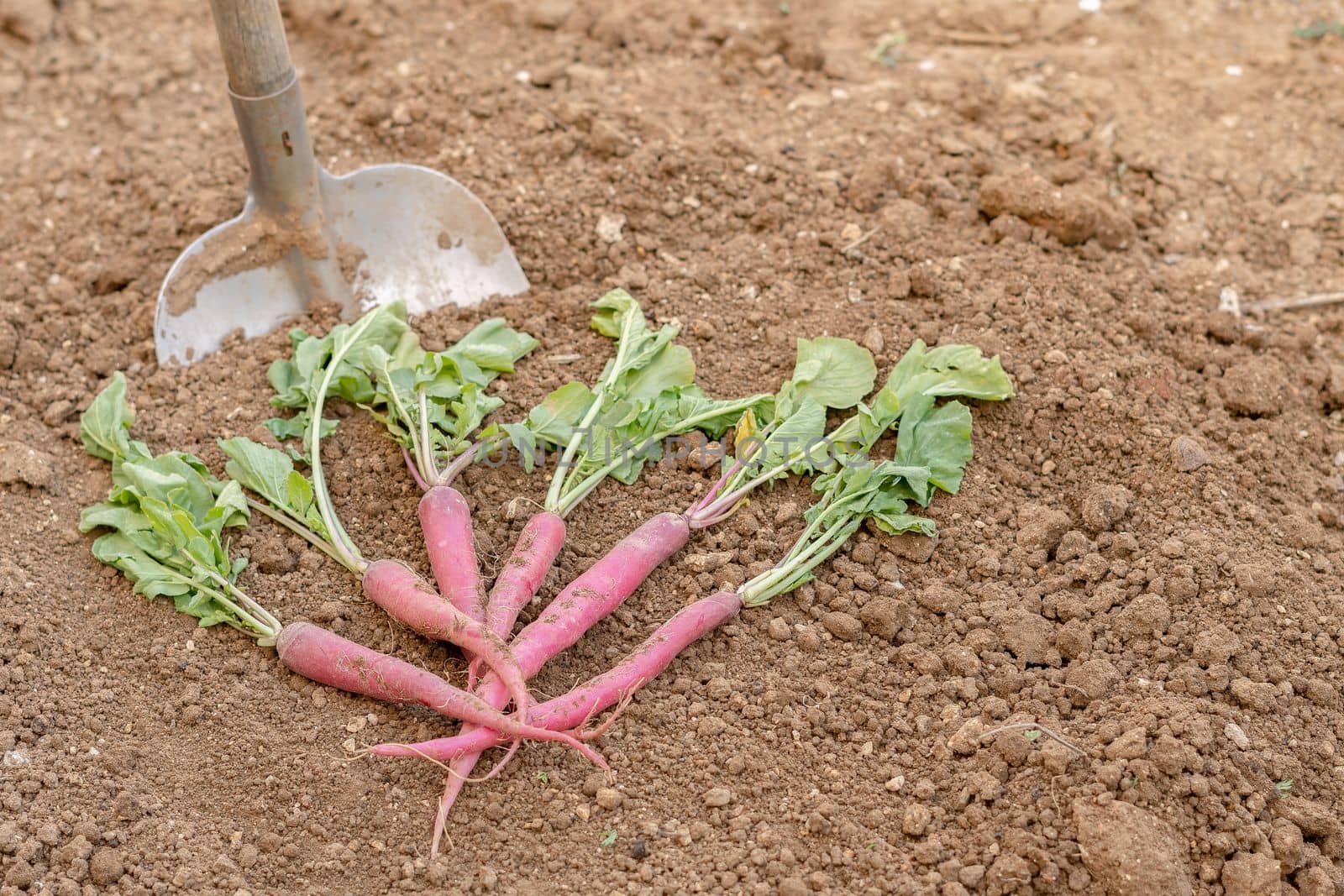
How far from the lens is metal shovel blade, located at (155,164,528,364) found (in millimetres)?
3375

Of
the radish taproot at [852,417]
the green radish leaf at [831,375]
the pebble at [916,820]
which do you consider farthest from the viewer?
the green radish leaf at [831,375]

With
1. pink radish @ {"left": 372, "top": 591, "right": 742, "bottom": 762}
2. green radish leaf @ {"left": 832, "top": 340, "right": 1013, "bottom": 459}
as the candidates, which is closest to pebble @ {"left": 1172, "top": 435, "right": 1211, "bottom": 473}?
green radish leaf @ {"left": 832, "top": 340, "right": 1013, "bottom": 459}

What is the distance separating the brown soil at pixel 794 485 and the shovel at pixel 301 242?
0.41 ft

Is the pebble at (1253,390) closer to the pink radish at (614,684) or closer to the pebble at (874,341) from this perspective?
the pebble at (874,341)

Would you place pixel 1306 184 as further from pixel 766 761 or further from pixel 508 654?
pixel 508 654

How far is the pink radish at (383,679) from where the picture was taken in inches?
96.8

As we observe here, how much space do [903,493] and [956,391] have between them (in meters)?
0.32

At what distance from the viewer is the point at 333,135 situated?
4.04 meters

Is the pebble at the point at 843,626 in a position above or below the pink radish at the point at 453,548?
below

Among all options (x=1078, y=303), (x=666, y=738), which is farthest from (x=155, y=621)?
(x=1078, y=303)

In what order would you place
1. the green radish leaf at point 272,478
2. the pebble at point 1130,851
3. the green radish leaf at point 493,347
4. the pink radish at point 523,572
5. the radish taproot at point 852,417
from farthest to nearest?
the green radish leaf at point 493,347 → the radish taproot at point 852,417 → the green radish leaf at point 272,478 → the pink radish at point 523,572 → the pebble at point 1130,851

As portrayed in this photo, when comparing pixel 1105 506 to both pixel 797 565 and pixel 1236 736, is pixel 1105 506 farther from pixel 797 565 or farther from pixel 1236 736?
pixel 797 565

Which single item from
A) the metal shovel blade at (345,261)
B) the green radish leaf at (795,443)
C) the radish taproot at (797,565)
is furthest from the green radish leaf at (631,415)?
the metal shovel blade at (345,261)

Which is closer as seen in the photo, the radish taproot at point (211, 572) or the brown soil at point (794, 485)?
the brown soil at point (794, 485)
